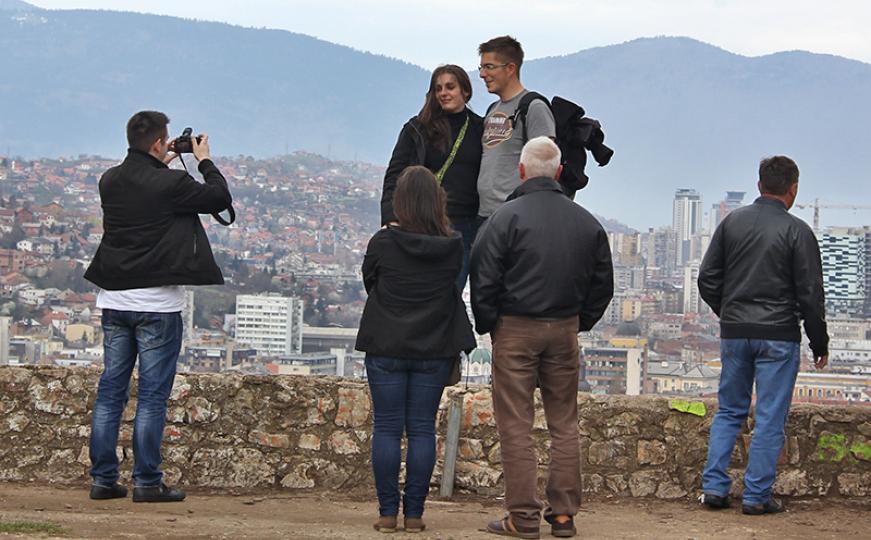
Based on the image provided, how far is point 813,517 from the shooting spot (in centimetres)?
701

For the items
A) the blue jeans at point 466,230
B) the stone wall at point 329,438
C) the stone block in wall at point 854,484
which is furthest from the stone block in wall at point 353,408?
the stone block in wall at point 854,484

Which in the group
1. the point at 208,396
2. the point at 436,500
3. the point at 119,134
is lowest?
the point at 436,500

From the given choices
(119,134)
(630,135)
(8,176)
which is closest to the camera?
(8,176)

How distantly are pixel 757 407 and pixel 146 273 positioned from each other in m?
3.11

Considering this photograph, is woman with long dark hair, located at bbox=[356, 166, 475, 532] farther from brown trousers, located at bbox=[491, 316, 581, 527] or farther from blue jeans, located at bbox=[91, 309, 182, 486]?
blue jeans, located at bbox=[91, 309, 182, 486]

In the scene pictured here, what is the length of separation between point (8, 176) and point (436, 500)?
61755mm

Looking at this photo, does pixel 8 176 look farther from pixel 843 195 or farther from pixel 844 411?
pixel 843 195

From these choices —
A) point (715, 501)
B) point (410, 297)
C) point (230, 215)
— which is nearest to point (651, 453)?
point (715, 501)

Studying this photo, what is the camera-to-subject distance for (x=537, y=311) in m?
5.96

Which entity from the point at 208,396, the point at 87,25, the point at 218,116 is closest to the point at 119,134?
the point at 218,116

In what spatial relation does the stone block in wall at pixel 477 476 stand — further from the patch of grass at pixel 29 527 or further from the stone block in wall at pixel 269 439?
the patch of grass at pixel 29 527

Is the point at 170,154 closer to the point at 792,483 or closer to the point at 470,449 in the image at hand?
the point at 470,449

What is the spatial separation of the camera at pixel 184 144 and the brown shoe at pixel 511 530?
2388 mm

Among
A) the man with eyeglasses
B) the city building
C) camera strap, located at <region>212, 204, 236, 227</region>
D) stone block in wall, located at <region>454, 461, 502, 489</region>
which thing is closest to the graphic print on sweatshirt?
the man with eyeglasses
